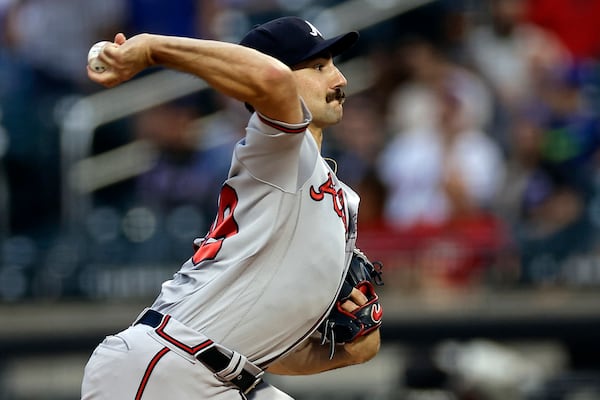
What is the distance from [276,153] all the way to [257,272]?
0.38 meters

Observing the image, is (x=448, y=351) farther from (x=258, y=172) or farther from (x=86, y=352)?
(x=258, y=172)

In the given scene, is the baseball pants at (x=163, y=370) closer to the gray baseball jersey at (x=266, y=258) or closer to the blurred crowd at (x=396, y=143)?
the gray baseball jersey at (x=266, y=258)

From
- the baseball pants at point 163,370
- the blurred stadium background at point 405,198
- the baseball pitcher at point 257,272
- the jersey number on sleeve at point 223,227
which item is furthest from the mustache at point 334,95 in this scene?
the blurred stadium background at point 405,198

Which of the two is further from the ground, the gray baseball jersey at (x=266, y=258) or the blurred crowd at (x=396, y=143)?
the gray baseball jersey at (x=266, y=258)

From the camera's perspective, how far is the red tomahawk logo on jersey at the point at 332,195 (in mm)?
4090

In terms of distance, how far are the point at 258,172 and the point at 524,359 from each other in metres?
5.24

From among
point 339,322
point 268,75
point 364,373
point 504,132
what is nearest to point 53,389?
point 364,373

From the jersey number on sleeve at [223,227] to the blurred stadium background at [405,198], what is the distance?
3685mm

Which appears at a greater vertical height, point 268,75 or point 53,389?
Result: point 268,75

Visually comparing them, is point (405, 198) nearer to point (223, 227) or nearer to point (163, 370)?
point (223, 227)

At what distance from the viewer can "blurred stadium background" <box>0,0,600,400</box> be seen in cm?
840

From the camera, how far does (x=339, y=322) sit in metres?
4.27

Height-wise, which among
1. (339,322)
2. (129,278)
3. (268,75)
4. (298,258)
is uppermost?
(268,75)

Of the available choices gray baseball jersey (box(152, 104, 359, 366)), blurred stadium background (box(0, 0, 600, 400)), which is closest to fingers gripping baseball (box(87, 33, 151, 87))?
gray baseball jersey (box(152, 104, 359, 366))
